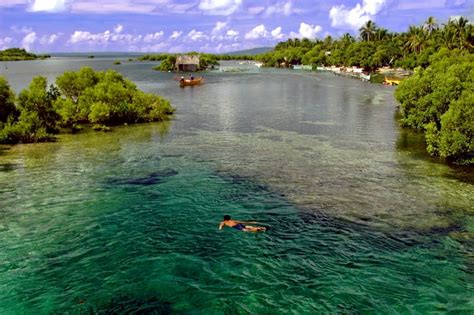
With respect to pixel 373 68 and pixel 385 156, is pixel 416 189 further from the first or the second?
pixel 373 68

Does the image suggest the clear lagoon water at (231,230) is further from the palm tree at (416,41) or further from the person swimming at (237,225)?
the palm tree at (416,41)

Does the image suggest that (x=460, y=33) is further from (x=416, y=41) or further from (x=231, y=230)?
(x=231, y=230)

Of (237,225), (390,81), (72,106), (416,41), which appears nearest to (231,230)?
(237,225)

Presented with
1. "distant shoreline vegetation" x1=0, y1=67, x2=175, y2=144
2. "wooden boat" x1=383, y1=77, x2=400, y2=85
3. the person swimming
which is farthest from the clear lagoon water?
"wooden boat" x1=383, y1=77, x2=400, y2=85

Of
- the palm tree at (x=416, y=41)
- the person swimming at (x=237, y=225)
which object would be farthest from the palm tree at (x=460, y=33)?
the person swimming at (x=237, y=225)

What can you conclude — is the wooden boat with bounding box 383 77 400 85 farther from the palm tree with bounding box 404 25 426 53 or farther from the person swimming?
the person swimming
